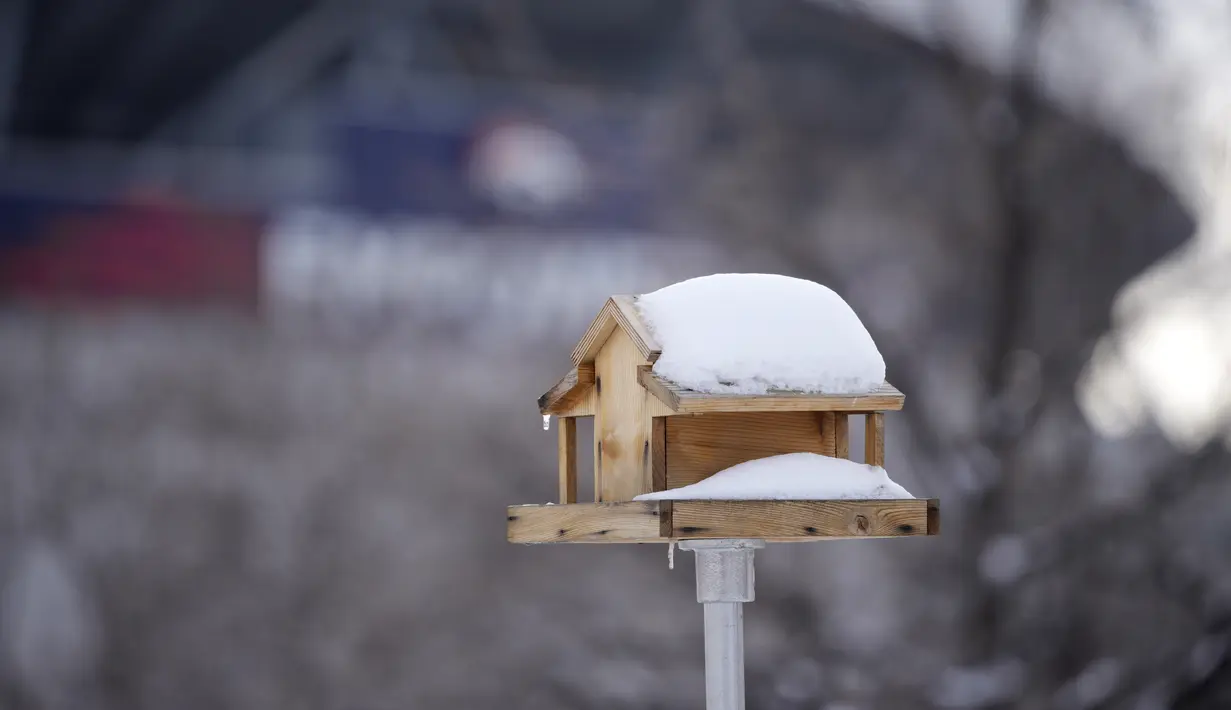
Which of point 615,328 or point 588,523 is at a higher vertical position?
point 615,328

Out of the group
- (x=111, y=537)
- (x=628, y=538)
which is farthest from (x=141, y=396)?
(x=628, y=538)

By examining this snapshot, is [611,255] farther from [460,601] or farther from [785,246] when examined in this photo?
[460,601]

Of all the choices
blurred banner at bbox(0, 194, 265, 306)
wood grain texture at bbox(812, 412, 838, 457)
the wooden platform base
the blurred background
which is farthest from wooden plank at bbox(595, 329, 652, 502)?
blurred banner at bbox(0, 194, 265, 306)

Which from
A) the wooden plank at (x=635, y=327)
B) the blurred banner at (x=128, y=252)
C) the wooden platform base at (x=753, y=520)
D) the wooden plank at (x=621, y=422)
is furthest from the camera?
the blurred banner at (x=128, y=252)

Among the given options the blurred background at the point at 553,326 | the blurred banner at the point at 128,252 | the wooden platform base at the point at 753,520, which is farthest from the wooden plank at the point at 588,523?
the blurred banner at the point at 128,252

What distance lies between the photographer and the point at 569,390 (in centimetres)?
200

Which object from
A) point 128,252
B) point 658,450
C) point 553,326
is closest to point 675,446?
point 658,450

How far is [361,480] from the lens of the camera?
4.94 m

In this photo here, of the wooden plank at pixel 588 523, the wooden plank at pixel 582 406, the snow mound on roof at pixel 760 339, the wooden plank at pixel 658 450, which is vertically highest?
the snow mound on roof at pixel 760 339

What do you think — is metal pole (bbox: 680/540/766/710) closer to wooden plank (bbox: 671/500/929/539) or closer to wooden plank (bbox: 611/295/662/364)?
wooden plank (bbox: 671/500/929/539)

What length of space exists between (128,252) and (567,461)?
10.5 feet

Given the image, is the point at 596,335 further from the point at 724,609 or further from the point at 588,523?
the point at 724,609

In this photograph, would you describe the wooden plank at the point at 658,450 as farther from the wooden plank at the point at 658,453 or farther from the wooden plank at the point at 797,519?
the wooden plank at the point at 797,519

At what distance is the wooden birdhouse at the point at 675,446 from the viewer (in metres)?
1.61
